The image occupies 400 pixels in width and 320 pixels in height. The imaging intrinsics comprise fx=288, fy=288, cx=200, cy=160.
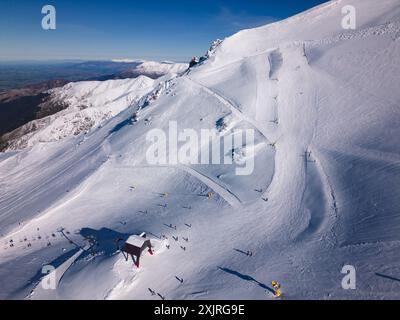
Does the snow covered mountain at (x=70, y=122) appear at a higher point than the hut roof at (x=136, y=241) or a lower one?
higher

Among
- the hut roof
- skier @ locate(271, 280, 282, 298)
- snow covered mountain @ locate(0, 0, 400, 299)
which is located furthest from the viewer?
the hut roof

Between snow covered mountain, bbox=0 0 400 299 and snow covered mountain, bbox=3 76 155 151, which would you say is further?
snow covered mountain, bbox=3 76 155 151

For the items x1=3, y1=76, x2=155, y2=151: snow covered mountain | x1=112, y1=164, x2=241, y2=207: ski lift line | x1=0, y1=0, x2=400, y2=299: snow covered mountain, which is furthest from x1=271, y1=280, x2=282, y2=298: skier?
x1=3, y1=76, x2=155, y2=151: snow covered mountain

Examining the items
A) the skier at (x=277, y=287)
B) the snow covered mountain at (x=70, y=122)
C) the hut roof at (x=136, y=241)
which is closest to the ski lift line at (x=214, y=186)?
the hut roof at (x=136, y=241)

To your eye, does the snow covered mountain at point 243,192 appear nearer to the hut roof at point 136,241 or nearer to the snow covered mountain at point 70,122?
the hut roof at point 136,241

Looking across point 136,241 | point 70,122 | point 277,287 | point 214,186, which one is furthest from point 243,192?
point 70,122

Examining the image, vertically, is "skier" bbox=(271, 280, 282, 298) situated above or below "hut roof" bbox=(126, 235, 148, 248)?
below

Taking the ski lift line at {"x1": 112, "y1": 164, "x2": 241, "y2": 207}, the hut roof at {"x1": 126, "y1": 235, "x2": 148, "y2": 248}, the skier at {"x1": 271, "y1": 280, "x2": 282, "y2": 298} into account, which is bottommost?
the skier at {"x1": 271, "y1": 280, "x2": 282, "y2": 298}

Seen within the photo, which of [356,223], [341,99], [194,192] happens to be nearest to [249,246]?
[356,223]

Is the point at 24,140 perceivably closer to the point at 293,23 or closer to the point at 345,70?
the point at 293,23

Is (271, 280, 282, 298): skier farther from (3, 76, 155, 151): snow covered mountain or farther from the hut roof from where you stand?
(3, 76, 155, 151): snow covered mountain
